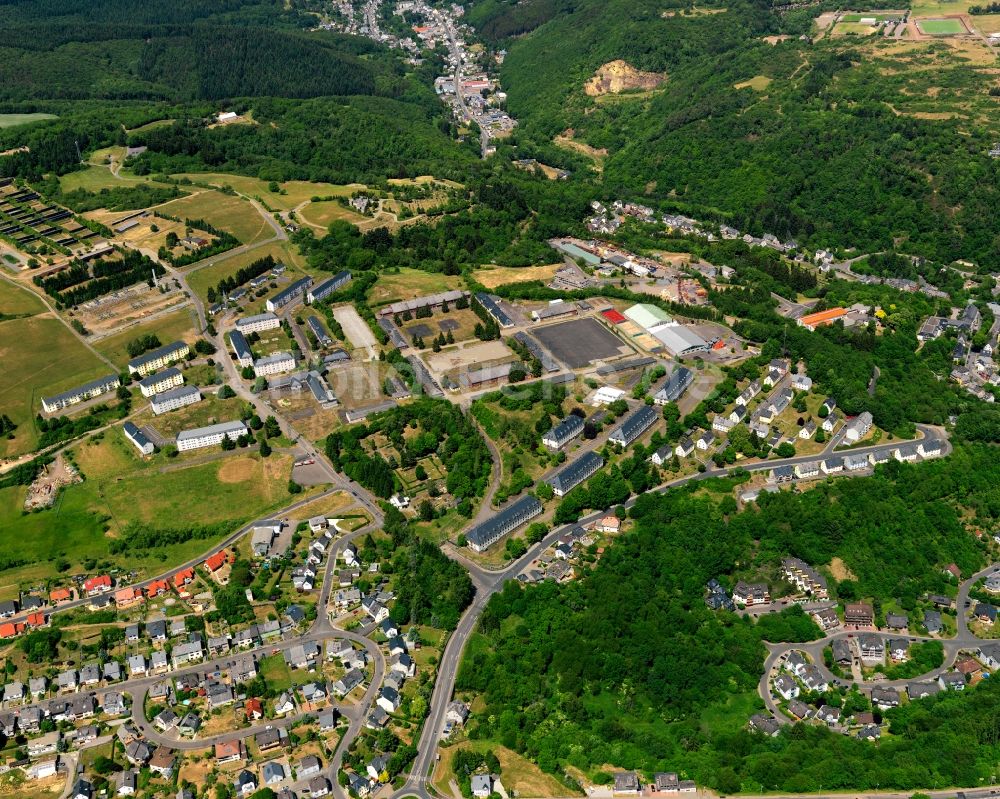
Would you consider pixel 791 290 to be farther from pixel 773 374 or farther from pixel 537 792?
pixel 537 792

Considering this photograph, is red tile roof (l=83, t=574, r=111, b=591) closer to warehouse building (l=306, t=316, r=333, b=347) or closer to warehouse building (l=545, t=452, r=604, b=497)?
warehouse building (l=545, t=452, r=604, b=497)

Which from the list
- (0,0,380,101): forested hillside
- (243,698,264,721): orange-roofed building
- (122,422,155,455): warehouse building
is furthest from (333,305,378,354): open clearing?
(0,0,380,101): forested hillside

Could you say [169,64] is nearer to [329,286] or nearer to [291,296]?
[329,286]

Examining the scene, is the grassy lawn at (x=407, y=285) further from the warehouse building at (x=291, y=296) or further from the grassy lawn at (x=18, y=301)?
the grassy lawn at (x=18, y=301)

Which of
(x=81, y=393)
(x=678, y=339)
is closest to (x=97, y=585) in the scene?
(x=81, y=393)

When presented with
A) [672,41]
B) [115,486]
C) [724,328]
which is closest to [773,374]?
[724,328]

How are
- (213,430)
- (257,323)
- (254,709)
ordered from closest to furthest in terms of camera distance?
(254,709) < (213,430) < (257,323)
